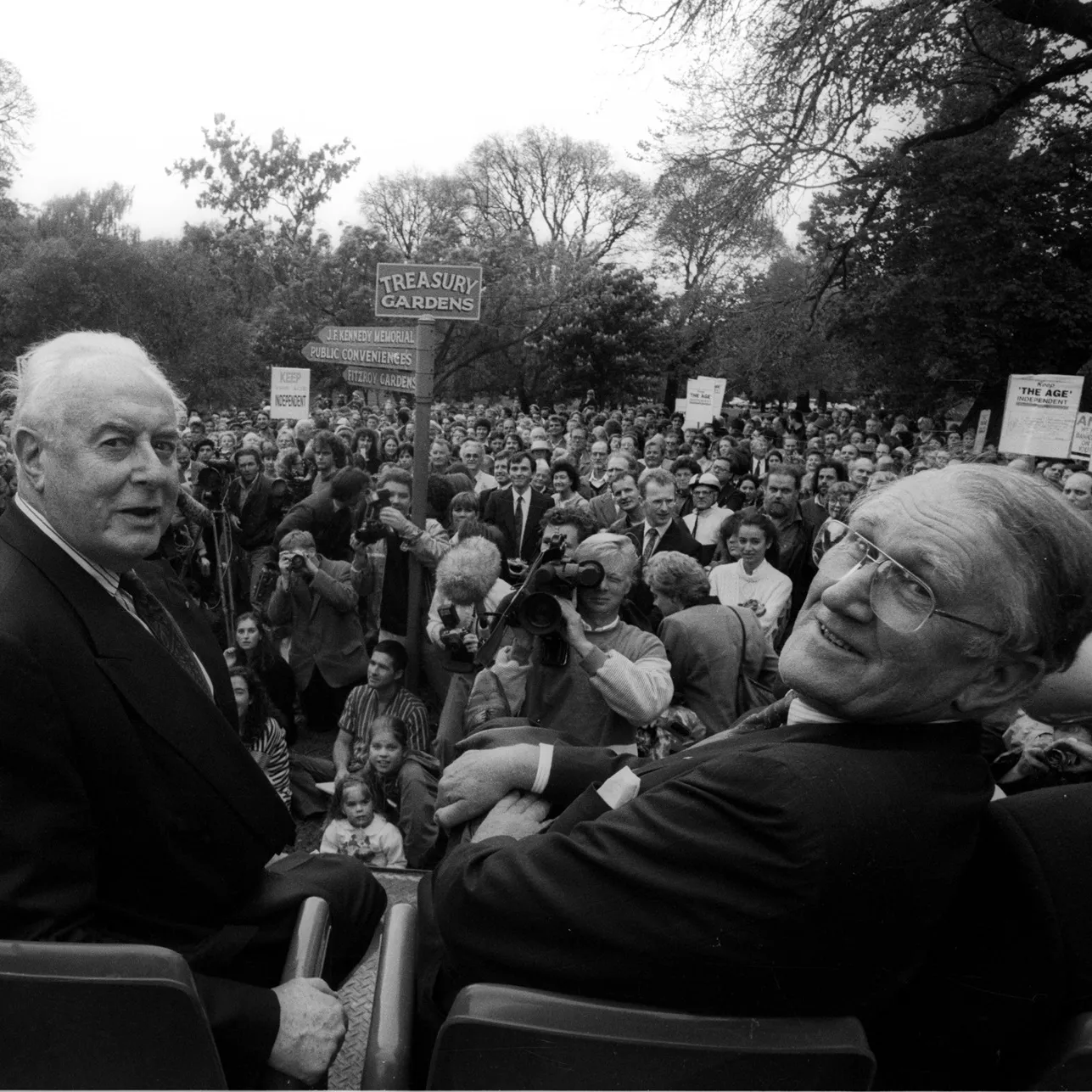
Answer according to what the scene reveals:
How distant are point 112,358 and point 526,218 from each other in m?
44.7

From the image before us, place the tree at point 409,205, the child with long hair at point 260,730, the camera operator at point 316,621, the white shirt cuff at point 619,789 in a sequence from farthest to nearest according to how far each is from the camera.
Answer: the tree at point 409,205 → the camera operator at point 316,621 → the child with long hair at point 260,730 → the white shirt cuff at point 619,789

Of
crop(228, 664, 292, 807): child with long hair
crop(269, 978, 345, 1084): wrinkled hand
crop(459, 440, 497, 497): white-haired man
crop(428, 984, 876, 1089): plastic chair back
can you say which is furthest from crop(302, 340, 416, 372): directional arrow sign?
crop(459, 440, 497, 497): white-haired man

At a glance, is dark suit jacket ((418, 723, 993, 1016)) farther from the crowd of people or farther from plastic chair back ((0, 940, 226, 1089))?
plastic chair back ((0, 940, 226, 1089))

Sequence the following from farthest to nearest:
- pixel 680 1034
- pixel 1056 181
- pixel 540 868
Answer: pixel 1056 181, pixel 540 868, pixel 680 1034

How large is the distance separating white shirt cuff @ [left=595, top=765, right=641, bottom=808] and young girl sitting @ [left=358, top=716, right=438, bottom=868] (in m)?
1.76

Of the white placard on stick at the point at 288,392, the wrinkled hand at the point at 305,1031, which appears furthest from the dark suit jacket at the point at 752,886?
the white placard on stick at the point at 288,392

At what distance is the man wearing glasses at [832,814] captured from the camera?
1.16 metres

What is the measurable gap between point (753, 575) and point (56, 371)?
419 centimetres

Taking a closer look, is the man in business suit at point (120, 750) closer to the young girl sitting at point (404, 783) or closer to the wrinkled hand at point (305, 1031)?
the wrinkled hand at point (305, 1031)

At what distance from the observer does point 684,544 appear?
6.04 metres

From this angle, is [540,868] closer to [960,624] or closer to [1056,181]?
[960,624]

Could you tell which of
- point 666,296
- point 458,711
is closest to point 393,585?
point 458,711

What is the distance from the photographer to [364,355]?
195 inches

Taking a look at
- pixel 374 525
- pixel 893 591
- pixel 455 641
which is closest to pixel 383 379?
pixel 374 525
